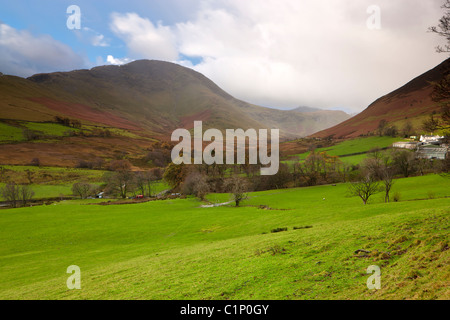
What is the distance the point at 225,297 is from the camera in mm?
9578

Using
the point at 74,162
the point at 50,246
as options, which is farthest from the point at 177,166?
the point at 74,162

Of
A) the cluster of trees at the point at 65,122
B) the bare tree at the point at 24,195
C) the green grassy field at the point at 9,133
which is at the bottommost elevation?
the bare tree at the point at 24,195

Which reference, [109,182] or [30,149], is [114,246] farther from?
[30,149]

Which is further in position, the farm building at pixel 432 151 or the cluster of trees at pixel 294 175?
the farm building at pixel 432 151

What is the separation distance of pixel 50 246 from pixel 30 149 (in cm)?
12888

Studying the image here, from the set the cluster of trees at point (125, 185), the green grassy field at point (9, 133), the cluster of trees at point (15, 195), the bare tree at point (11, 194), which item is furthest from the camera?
the green grassy field at point (9, 133)

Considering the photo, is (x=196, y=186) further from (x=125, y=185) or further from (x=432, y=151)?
(x=432, y=151)

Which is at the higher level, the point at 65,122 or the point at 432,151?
the point at 65,122

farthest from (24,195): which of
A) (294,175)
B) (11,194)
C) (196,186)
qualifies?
(294,175)

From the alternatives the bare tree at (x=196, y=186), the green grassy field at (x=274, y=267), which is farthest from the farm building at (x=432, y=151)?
the green grassy field at (x=274, y=267)

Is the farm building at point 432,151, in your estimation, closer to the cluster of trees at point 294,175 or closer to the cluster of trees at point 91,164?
the cluster of trees at point 294,175

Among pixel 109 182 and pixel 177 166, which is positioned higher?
pixel 177 166

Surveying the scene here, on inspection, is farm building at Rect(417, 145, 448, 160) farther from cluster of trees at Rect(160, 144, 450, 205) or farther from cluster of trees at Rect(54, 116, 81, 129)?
cluster of trees at Rect(54, 116, 81, 129)
